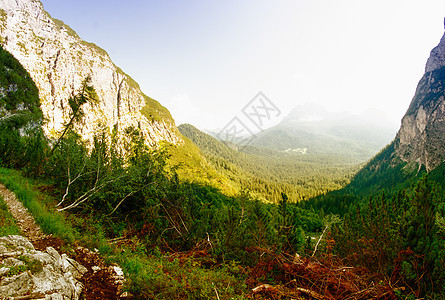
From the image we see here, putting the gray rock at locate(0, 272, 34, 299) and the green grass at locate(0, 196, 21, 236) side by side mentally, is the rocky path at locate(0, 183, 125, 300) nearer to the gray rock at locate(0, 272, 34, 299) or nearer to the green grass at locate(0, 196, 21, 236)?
the green grass at locate(0, 196, 21, 236)

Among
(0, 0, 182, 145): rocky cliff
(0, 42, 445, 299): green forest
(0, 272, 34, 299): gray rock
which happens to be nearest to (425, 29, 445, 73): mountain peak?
(0, 42, 445, 299): green forest

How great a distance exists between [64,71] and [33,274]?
14734cm

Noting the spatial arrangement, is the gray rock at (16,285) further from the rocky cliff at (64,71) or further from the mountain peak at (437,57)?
the mountain peak at (437,57)

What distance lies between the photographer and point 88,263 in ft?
15.3

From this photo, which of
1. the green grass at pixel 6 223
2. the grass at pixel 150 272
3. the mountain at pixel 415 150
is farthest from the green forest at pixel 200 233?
the mountain at pixel 415 150

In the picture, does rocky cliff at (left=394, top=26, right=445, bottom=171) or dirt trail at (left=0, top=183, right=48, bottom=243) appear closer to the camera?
dirt trail at (left=0, top=183, right=48, bottom=243)

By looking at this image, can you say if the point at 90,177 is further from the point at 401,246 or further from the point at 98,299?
the point at 401,246

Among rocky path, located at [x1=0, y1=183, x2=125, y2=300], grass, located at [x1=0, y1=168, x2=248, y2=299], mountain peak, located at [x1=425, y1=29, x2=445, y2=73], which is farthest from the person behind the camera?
mountain peak, located at [x1=425, y1=29, x2=445, y2=73]

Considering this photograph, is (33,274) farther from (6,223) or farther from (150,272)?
(6,223)

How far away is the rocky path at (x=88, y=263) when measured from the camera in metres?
3.91

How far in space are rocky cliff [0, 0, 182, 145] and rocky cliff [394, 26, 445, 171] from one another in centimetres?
15995

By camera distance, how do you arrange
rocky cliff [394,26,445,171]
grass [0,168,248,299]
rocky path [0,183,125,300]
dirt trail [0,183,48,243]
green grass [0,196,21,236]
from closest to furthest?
rocky path [0,183,125,300] → grass [0,168,248,299] → green grass [0,196,21,236] → dirt trail [0,183,48,243] → rocky cliff [394,26,445,171]

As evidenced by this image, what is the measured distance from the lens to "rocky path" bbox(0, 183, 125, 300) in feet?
12.8

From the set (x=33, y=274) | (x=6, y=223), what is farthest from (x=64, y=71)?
(x=33, y=274)
